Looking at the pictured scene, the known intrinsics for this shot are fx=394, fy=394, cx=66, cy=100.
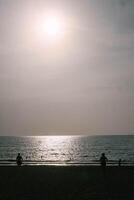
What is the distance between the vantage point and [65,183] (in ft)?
91.7

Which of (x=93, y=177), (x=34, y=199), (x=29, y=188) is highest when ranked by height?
(x=93, y=177)

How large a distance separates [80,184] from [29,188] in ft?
11.7

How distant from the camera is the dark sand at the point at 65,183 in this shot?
24922 mm

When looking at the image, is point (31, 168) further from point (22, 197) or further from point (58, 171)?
point (22, 197)

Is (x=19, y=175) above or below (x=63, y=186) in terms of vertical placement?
above

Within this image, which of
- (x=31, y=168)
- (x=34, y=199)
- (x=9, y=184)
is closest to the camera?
(x=34, y=199)

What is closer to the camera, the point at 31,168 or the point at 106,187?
the point at 106,187

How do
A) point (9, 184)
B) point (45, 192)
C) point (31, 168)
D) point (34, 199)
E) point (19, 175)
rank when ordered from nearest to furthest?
point (34, 199), point (45, 192), point (9, 184), point (19, 175), point (31, 168)

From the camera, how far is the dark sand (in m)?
24.9

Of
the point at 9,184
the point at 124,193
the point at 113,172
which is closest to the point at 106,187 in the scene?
the point at 124,193

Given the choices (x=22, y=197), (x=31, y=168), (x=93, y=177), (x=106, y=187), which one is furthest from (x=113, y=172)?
(x=22, y=197)

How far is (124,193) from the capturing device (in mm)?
25422

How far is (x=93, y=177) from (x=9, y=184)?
20.4ft

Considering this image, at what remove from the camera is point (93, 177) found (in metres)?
29.3
